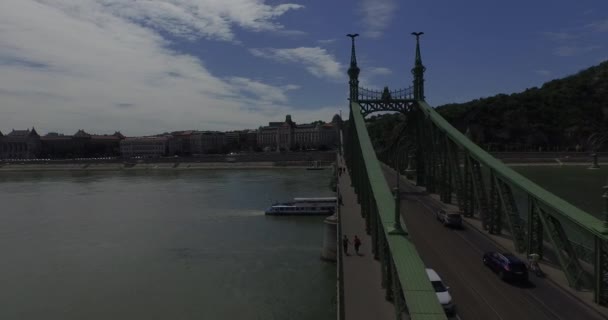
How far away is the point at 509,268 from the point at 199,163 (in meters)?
136

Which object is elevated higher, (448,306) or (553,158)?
(553,158)

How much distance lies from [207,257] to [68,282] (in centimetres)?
909

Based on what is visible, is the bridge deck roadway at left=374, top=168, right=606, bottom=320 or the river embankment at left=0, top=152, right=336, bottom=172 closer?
the bridge deck roadway at left=374, top=168, right=606, bottom=320

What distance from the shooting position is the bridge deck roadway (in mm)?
13391

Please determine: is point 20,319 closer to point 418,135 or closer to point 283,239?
point 283,239

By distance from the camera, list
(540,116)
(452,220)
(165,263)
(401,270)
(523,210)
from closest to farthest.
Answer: (401,270) → (452,220) → (165,263) → (523,210) → (540,116)

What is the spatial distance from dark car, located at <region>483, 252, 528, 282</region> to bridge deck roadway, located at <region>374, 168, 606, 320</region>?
0.28 m

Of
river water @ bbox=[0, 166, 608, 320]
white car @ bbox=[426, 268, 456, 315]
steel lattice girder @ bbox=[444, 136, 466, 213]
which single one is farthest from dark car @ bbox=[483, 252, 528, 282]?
steel lattice girder @ bbox=[444, 136, 466, 213]

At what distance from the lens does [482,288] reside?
15.5 meters

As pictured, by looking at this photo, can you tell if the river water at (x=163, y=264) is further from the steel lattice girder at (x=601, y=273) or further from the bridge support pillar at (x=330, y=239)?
the steel lattice girder at (x=601, y=273)

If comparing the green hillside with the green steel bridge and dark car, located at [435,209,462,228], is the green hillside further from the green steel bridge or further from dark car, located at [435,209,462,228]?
dark car, located at [435,209,462,228]

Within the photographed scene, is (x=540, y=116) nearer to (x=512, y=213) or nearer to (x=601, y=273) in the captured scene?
(x=512, y=213)

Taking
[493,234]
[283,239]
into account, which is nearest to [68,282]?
[283,239]

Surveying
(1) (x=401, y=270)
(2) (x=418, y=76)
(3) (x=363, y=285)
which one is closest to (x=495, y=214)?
(3) (x=363, y=285)
